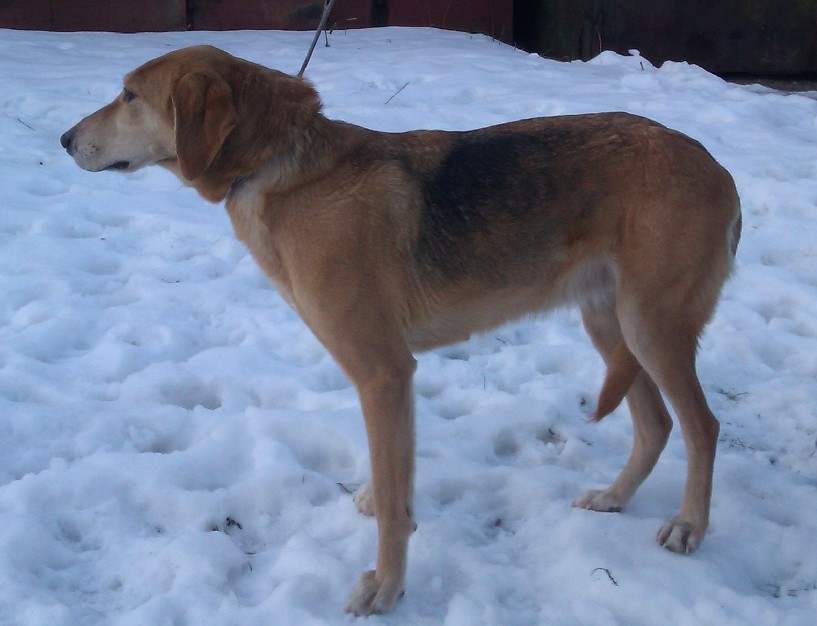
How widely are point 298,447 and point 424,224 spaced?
3.63 feet

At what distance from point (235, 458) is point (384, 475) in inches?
33.9

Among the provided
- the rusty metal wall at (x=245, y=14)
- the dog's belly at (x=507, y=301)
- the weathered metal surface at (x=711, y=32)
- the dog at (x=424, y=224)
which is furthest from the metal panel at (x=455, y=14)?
the dog's belly at (x=507, y=301)

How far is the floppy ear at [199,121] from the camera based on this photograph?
2984 mm

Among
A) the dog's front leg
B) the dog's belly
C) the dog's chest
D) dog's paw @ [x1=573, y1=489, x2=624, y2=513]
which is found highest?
the dog's chest

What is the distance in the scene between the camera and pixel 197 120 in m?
3.00

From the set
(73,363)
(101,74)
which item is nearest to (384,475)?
(73,363)

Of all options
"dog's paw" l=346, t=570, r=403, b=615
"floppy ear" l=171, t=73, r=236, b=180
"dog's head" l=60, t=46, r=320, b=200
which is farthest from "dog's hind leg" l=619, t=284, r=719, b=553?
"floppy ear" l=171, t=73, r=236, b=180

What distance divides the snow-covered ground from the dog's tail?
0.45m

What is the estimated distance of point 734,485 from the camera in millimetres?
3523

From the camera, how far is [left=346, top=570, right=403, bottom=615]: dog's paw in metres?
2.82

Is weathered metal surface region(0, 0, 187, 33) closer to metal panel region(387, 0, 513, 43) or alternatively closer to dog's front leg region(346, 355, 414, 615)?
metal panel region(387, 0, 513, 43)

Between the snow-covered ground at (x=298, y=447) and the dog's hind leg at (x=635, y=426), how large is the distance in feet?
0.29

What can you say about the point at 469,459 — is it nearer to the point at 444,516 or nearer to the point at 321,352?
the point at 444,516

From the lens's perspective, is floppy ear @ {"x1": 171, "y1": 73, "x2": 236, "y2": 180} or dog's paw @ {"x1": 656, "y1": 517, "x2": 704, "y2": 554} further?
dog's paw @ {"x1": 656, "y1": 517, "x2": 704, "y2": 554}
